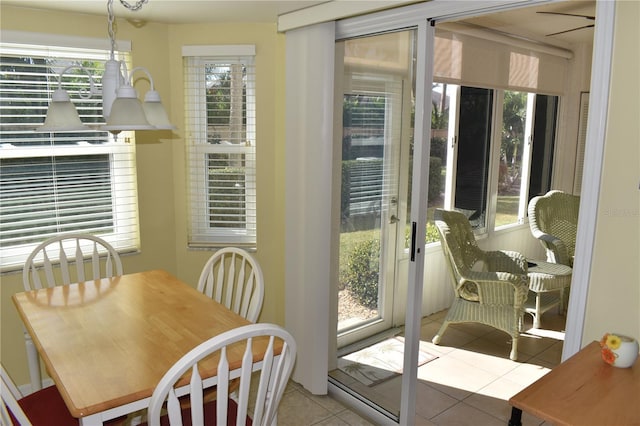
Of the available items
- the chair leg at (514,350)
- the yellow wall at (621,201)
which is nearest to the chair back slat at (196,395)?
the yellow wall at (621,201)

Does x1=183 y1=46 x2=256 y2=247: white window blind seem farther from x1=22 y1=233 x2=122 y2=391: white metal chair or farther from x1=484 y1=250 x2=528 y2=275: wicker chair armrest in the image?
x1=484 y1=250 x2=528 y2=275: wicker chair armrest

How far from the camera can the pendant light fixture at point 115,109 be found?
1.66 meters

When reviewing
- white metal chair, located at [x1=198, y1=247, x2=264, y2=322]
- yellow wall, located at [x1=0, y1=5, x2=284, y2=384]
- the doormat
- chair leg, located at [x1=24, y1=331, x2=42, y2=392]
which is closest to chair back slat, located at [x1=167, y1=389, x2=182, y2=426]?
white metal chair, located at [x1=198, y1=247, x2=264, y2=322]

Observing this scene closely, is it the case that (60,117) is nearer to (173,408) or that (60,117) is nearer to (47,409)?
(173,408)

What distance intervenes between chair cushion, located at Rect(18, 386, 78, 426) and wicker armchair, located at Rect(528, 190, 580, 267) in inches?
143

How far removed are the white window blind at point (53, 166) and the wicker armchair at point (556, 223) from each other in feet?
10.3

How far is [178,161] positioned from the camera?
3.42m

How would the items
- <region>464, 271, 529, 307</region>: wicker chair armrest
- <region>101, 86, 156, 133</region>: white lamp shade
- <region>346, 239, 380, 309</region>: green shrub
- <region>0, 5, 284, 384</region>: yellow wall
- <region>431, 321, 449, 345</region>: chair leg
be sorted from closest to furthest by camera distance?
<region>101, 86, 156, 133</region>: white lamp shade
<region>346, 239, 380, 309</region>: green shrub
<region>0, 5, 284, 384</region>: yellow wall
<region>464, 271, 529, 307</region>: wicker chair armrest
<region>431, 321, 449, 345</region>: chair leg

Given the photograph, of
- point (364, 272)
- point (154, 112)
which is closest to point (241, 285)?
point (364, 272)

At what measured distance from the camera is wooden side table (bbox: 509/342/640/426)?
140 cm

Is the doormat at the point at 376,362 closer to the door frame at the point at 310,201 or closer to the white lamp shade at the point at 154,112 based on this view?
the door frame at the point at 310,201

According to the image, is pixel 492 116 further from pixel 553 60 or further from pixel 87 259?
pixel 87 259

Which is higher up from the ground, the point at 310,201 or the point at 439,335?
the point at 310,201

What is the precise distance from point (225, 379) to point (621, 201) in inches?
56.1
